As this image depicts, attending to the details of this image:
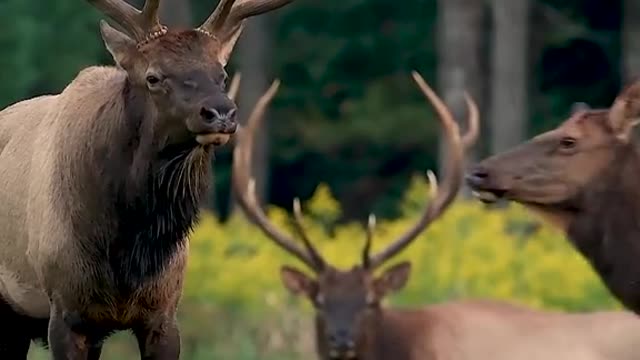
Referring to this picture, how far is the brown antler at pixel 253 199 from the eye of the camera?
11.5 m

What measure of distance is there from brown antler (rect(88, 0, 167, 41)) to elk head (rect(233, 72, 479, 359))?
12.3 feet

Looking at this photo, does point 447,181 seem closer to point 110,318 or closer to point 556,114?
point 110,318

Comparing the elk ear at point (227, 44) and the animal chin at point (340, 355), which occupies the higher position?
the elk ear at point (227, 44)

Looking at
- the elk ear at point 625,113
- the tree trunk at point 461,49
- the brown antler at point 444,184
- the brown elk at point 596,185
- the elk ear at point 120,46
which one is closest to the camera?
the elk ear at point 120,46

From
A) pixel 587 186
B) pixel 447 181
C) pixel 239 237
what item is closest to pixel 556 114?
pixel 239 237

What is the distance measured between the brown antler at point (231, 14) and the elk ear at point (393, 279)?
4.17 meters

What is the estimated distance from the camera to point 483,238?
48.3ft

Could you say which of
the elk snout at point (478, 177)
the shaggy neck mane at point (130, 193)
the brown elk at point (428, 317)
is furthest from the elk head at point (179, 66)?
the brown elk at point (428, 317)

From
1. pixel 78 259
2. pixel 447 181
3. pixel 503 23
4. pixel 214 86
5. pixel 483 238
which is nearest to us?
pixel 214 86

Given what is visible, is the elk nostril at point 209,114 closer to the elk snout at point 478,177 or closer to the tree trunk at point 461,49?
the elk snout at point 478,177

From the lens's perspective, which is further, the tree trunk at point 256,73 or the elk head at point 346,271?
the tree trunk at point 256,73

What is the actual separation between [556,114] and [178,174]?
22.3 meters

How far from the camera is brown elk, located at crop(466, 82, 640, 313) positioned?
26.7 ft

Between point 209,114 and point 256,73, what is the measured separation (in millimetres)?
20746
